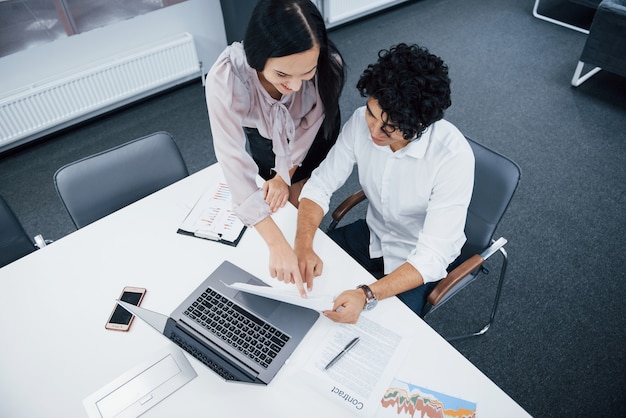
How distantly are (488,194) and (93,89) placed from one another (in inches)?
108

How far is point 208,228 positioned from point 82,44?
2179 mm

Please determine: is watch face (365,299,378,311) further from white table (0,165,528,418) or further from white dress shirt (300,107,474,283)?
white dress shirt (300,107,474,283)

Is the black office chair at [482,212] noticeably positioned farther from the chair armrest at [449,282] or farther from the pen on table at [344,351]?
the pen on table at [344,351]

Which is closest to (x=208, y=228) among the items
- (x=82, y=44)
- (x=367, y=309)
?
(x=367, y=309)

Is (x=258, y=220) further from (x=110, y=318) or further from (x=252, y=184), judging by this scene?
(x=110, y=318)

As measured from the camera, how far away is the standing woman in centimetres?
115

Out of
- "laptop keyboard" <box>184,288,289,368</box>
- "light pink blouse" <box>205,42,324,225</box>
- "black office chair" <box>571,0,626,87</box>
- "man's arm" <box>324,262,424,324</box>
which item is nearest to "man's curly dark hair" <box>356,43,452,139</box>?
"light pink blouse" <box>205,42,324,225</box>

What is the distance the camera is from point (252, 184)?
4.77 ft

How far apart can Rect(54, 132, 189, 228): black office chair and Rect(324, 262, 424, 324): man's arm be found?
36.1 inches

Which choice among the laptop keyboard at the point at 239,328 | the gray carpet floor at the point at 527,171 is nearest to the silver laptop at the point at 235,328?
the laptop keyboard at the point at 239,328

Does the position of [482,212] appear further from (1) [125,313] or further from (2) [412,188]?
(1) [125,313]

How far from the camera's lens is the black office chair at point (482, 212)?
1.46 m

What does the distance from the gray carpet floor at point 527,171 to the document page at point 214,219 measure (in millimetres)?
1179

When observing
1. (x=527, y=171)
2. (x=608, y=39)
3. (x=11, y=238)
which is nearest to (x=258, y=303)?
(x=11, y=238)
